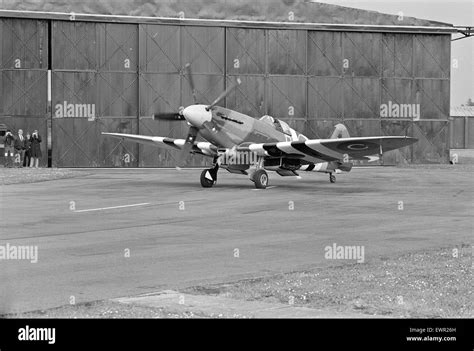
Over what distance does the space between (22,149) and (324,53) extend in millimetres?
18723

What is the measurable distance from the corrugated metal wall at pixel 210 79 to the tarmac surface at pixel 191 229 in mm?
16246

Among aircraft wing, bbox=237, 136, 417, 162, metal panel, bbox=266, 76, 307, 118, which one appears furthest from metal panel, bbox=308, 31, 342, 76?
aircraft wing, bbox=237, 136, 417, 162

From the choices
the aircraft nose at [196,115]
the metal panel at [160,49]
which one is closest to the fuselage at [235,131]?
the aircraft nose at [196,115]

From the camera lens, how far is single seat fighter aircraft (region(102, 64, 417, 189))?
33000mm

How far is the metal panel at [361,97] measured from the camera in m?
56.8

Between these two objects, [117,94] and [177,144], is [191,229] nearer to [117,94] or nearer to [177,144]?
[177,144]

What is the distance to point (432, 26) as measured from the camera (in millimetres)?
57844

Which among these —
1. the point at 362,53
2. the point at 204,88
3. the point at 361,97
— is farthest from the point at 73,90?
the point at 362,53

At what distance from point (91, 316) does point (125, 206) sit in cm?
1617

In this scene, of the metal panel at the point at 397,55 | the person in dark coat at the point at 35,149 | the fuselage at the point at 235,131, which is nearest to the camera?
the fuselage at the point at 235,131

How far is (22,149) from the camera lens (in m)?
50.3

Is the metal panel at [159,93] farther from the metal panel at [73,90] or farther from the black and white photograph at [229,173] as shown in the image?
the metal panel at [73,90]
